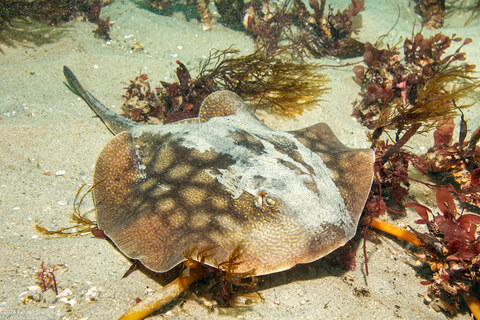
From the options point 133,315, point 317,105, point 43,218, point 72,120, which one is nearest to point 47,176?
point 43,218

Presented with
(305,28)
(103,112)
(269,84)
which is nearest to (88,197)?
(103,112)

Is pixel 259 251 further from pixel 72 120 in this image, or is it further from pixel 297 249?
pixel 72 120

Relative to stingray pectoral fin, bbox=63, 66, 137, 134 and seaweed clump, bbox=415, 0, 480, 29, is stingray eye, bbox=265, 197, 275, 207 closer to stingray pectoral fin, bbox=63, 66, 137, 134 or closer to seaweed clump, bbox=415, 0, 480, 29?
stingray pectoral fin, bbox=63, 66, 137, 134

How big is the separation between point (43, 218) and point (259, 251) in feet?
9.81

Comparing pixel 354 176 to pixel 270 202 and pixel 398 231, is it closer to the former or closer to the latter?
pixel 398 231

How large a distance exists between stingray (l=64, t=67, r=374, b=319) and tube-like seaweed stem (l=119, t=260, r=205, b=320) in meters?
0.25

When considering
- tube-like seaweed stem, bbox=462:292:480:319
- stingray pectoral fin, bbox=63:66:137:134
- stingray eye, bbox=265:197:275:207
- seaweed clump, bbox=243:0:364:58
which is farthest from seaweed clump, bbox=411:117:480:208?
stingray pectoral fin, bbox=63:66:137:134

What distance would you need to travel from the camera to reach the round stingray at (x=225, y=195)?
2.68 m

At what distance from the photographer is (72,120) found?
212 inches

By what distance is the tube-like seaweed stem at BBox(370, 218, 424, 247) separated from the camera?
3.69 m

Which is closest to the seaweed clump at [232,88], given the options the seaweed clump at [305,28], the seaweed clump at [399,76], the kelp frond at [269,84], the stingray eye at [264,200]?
the kelp frond at [269,84]

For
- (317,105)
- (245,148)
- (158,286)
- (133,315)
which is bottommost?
(158,286)

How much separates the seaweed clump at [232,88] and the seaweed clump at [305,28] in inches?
58.7

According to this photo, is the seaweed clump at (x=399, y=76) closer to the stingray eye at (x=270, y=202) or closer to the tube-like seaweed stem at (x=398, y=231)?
the tube-like seaweed stem at (x=398, y=231)
